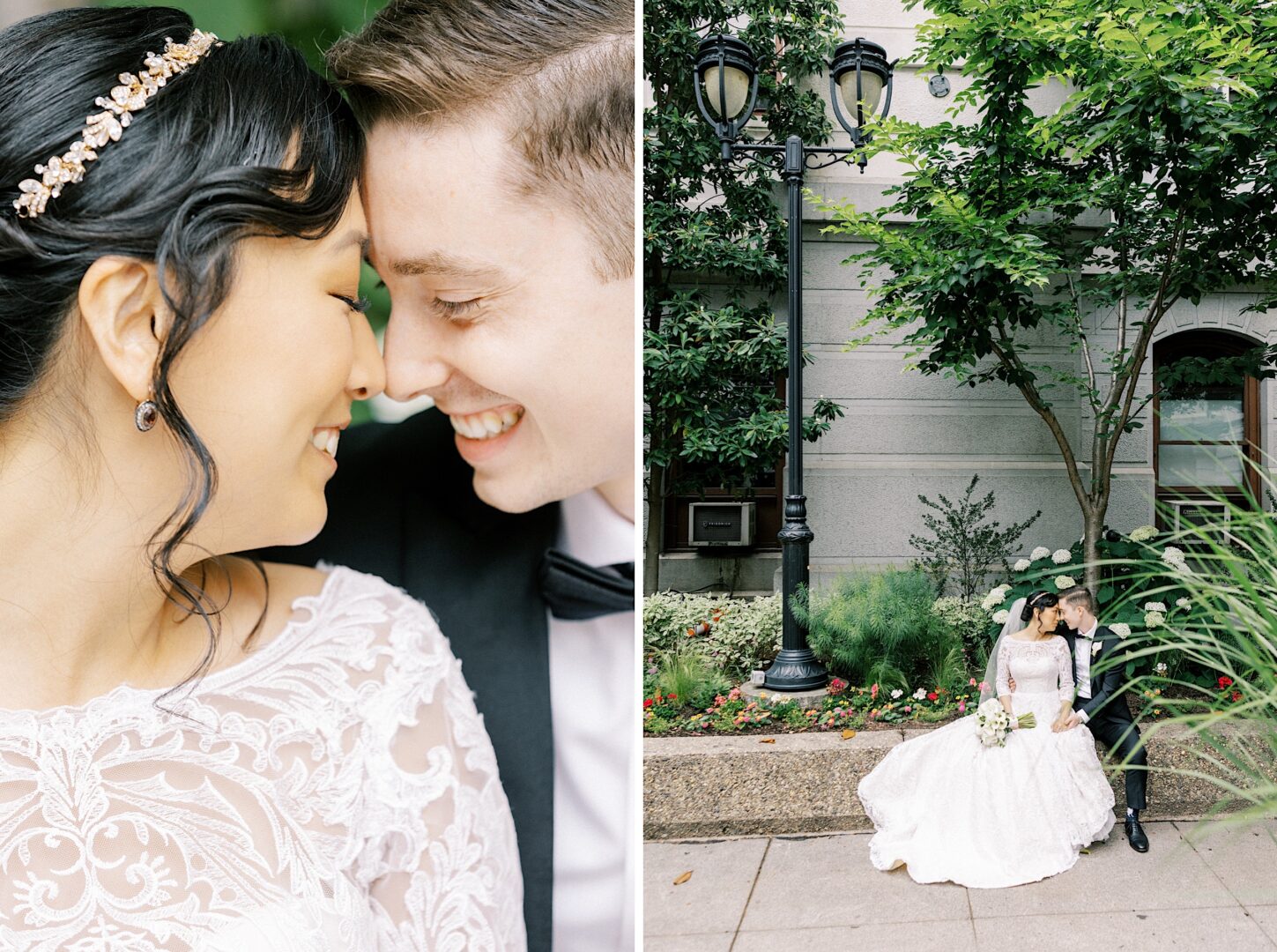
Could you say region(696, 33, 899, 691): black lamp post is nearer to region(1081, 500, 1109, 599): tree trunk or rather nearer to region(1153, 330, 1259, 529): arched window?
region(1081, 500, 1109, 599): tree trunk

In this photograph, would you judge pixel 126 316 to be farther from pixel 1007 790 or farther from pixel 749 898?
pixel 1007 790

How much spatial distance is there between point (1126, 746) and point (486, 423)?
294cm

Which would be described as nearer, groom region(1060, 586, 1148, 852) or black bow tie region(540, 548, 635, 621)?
black bow tie region(540, 548, 635, 621)

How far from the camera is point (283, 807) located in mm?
836

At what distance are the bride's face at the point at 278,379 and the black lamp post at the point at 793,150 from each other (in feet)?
8.48

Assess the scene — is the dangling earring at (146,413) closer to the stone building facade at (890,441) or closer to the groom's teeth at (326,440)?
the groom's teeth at (326,440)

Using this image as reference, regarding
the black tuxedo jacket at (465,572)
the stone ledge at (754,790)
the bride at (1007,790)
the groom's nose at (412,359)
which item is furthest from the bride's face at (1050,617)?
the groom's nose at (412,359)

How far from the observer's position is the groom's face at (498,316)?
3.00 ft

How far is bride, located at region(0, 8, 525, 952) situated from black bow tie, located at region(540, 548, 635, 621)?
0.21 meters

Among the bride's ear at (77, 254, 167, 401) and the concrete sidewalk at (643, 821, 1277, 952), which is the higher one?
the bride's ear at (77, 254, 167, 401)

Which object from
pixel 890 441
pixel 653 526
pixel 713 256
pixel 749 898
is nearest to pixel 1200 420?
pixel 890 441

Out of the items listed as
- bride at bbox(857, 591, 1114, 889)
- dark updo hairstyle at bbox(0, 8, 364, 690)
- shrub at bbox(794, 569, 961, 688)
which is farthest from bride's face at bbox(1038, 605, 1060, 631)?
dark updo hairstyle at bbox(0, 8, 364, 690)

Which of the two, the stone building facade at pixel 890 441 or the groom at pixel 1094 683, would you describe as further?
the stone building facade at pixel 890 441

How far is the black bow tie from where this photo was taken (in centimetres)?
103
